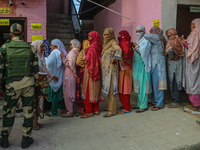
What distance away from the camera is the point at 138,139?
130 inches

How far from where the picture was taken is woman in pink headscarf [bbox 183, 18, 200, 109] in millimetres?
4469

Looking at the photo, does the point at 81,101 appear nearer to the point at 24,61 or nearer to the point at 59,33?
the point at 24,61

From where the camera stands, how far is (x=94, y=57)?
433 cm

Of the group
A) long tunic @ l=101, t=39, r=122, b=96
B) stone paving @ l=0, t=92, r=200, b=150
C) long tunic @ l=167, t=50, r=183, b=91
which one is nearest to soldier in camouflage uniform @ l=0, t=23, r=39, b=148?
stone paving @ l=0, t=92, r=200, b=150

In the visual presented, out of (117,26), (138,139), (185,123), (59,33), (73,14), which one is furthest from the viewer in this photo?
(73,14)

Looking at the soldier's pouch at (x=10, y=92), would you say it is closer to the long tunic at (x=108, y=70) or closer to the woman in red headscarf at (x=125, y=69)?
the long tunic at (x=108, y=70)

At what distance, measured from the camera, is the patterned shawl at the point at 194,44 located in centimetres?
445

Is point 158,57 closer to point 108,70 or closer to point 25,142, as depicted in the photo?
point 108,70

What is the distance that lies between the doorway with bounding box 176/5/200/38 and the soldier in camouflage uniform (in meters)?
3.86

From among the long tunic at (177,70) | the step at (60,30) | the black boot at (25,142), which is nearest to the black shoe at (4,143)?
the black boot at (25,142)

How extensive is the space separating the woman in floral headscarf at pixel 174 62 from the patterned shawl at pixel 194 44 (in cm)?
17

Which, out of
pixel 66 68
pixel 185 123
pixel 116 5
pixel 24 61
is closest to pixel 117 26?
pixel 116 5

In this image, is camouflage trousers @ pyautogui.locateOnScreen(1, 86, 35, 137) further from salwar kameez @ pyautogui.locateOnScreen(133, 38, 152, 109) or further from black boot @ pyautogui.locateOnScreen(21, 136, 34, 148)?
salwar kameez @ pyautogui.locateOnScreen(133, 38, 152, 109)

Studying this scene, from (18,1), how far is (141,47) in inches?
161
